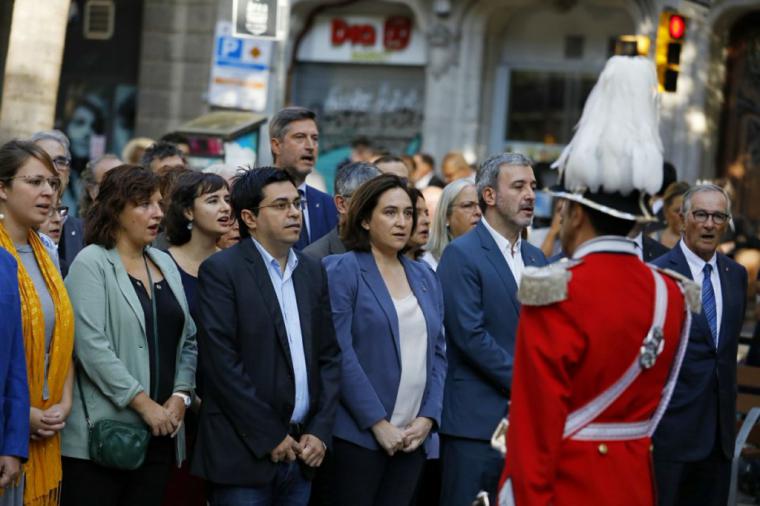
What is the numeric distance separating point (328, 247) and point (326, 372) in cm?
143

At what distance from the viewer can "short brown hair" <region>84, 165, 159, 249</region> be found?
23.4 feet

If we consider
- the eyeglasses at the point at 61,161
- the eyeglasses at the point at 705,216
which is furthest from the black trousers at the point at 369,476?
the eyeglasses at the point at 61,161

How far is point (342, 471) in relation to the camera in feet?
23.5

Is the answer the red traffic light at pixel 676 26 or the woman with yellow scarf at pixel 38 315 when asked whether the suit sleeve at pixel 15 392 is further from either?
the red traffic light at pixel 676 26

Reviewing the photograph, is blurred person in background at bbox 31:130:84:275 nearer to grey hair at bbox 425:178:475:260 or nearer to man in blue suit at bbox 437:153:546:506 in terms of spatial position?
grey hair at bbox 425:178:475:260

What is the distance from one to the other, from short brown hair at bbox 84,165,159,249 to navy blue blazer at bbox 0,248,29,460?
96 cm

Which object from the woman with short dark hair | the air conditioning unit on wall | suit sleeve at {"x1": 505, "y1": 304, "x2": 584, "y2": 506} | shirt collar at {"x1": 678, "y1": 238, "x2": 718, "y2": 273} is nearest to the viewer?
suit sleeve at {"x1": 505, "y1": 304, "x2": 584, "y2": 506}

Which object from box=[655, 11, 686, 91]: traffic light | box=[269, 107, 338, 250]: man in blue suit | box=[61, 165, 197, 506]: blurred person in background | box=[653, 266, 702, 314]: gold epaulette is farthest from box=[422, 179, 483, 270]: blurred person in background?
box=[655, 11, 686, 91]: traffic light

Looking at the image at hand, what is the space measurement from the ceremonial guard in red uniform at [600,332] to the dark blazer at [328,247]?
2.98 metres

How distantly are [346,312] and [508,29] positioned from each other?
14366 millimetres

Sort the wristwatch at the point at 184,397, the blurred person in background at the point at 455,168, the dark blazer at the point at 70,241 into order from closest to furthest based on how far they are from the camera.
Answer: the wristwatch at the point at 184,397
the dark blazer at the point at 70,241
the blurred person in background at the point at 455,168

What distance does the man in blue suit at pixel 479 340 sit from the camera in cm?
741

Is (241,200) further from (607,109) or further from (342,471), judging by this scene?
(607,109)

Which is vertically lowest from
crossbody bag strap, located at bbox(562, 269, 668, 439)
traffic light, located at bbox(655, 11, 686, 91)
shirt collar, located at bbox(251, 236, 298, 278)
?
crossbody bag strap, located at bbox(562, 269, 668, 439)
